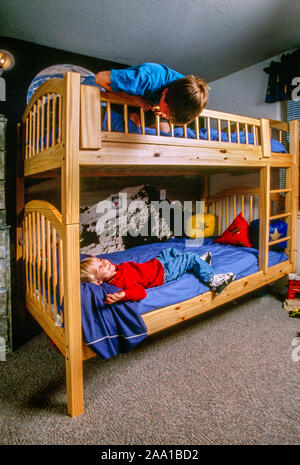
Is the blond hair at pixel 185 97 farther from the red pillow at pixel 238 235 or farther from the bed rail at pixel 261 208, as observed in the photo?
the red pillow at pixel 238 235

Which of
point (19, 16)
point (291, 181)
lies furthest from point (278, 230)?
point (19, 16)

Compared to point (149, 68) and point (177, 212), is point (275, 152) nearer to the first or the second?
point (177, 212)

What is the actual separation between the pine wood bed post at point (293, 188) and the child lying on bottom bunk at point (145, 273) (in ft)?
4.05

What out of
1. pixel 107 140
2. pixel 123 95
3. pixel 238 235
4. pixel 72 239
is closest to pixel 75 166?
pixel 107 140

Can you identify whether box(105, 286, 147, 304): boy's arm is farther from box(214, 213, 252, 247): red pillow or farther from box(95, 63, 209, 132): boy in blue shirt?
box(214, 213, 252, 247): red pillow

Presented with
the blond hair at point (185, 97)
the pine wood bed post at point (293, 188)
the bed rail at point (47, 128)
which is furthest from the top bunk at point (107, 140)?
the pine wood bed post at point (293, 188)

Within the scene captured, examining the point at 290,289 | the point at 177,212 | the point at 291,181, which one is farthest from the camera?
the point at 177,212

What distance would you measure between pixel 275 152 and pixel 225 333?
1.82 m

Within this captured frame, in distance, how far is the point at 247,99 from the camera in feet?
11.5

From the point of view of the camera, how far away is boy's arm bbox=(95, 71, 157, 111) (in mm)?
1466

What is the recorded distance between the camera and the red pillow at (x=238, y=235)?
304 centimetres

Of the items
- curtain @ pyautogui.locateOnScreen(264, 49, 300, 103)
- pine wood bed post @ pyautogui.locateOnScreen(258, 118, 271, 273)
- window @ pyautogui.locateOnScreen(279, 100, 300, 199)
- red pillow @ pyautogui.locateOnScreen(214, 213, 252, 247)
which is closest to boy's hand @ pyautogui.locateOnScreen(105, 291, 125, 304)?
pine wood bed post @ pyautogui.locateOnScreen(258, 118, 271, 273)

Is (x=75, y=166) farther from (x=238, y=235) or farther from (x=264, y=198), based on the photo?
(x=238, y=235)

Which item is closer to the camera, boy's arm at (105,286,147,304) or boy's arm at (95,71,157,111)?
boy's arm at (95,71,157,111)
